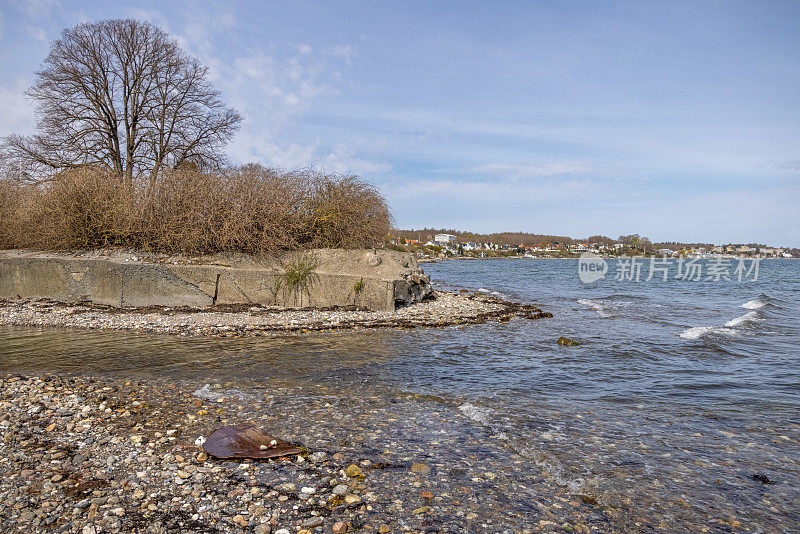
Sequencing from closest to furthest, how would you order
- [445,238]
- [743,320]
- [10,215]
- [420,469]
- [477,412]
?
[420,469] → [477,412] → [743,320] → [10,215] → [445,238]

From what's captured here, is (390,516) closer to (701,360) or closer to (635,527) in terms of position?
(635,527)

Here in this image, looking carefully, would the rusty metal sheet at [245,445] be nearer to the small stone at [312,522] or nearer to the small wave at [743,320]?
the small stone at [312,522]

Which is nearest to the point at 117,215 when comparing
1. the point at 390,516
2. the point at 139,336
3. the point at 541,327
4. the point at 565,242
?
the point at 139,336

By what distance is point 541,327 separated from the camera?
13.1m

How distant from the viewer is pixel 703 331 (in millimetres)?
12992

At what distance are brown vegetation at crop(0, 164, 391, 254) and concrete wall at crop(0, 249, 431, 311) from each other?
0.57 m

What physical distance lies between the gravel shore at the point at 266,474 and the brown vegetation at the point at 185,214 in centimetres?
920

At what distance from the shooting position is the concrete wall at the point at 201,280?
13523 millimetres

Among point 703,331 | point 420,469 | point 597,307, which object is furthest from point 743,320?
point 420,469

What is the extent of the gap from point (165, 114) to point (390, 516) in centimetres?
2557

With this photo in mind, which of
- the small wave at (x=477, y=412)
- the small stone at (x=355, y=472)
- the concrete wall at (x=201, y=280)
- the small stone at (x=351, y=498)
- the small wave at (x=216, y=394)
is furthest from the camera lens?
the concrete wall at (x=201, y=280)

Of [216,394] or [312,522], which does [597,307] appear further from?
[312,522]

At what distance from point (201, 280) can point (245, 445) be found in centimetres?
1034

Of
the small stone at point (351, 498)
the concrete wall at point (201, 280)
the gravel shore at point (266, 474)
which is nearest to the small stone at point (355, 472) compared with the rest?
the gravel shore at point (266, 474)
